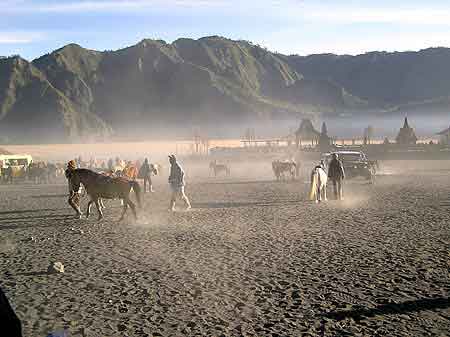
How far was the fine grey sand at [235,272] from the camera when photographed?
5.64m

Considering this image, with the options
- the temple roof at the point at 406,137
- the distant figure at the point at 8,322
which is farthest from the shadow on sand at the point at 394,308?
the temple roof at the point at 406,137

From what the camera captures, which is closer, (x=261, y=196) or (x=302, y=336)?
(x=302, y=336)

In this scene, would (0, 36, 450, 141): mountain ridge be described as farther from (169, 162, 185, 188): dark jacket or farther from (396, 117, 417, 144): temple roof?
(169, 162, 185, 188): dark jacket

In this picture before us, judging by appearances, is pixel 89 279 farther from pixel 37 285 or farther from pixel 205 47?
pixel 205 47

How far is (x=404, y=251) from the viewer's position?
8.91 metres

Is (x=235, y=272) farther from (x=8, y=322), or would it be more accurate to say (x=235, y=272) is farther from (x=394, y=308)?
(x=8, y=322)

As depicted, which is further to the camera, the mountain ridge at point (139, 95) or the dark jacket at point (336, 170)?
the mountain ridge at point (139, 95)

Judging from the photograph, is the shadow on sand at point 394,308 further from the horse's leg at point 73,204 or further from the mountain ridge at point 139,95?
the mountain ridge at point 139,95

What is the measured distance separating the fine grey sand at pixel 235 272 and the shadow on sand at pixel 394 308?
0.04ft

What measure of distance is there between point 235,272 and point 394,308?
2647mm

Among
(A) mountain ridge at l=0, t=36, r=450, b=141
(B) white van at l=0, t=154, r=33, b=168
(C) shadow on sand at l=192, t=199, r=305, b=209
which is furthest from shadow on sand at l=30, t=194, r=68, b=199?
(A) mountain ridge at l=0, t=36, r=450, b=141

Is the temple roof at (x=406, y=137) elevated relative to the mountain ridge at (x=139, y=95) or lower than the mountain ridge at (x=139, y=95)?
lower

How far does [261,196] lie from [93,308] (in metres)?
12.7

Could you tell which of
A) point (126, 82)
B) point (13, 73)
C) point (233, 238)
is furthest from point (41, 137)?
point (233, 238)
